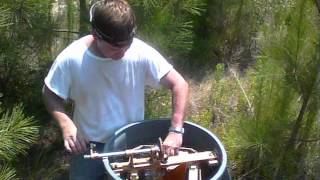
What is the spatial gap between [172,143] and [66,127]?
0.29 meters

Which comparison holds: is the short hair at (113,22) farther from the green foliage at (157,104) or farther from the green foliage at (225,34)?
the green foliage at (225,34)

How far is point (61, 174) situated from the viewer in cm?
250

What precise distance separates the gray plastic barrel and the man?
0.15 feet

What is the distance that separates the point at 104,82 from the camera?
1.86 m

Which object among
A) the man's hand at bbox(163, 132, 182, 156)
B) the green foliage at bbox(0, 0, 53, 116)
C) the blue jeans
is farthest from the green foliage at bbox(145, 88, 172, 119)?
the man's hand at bbox(163, 132, 182, 156)

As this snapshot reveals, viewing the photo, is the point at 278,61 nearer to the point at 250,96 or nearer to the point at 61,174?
the point at 250,96

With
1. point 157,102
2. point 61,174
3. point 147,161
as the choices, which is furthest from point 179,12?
point 147,161

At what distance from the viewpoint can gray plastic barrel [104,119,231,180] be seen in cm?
186

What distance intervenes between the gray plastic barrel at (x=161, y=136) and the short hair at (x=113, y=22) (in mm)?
303

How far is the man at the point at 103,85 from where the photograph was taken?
1.80 meters

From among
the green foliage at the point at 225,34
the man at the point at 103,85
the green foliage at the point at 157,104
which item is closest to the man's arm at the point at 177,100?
the man at the point at 103,85

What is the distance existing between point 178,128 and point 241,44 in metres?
1.60

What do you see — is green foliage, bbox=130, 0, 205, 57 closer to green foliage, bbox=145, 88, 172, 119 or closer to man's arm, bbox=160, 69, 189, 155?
green foliage, bbox=145, 88, 172, 119

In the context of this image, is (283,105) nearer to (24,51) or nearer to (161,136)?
(161,136)
